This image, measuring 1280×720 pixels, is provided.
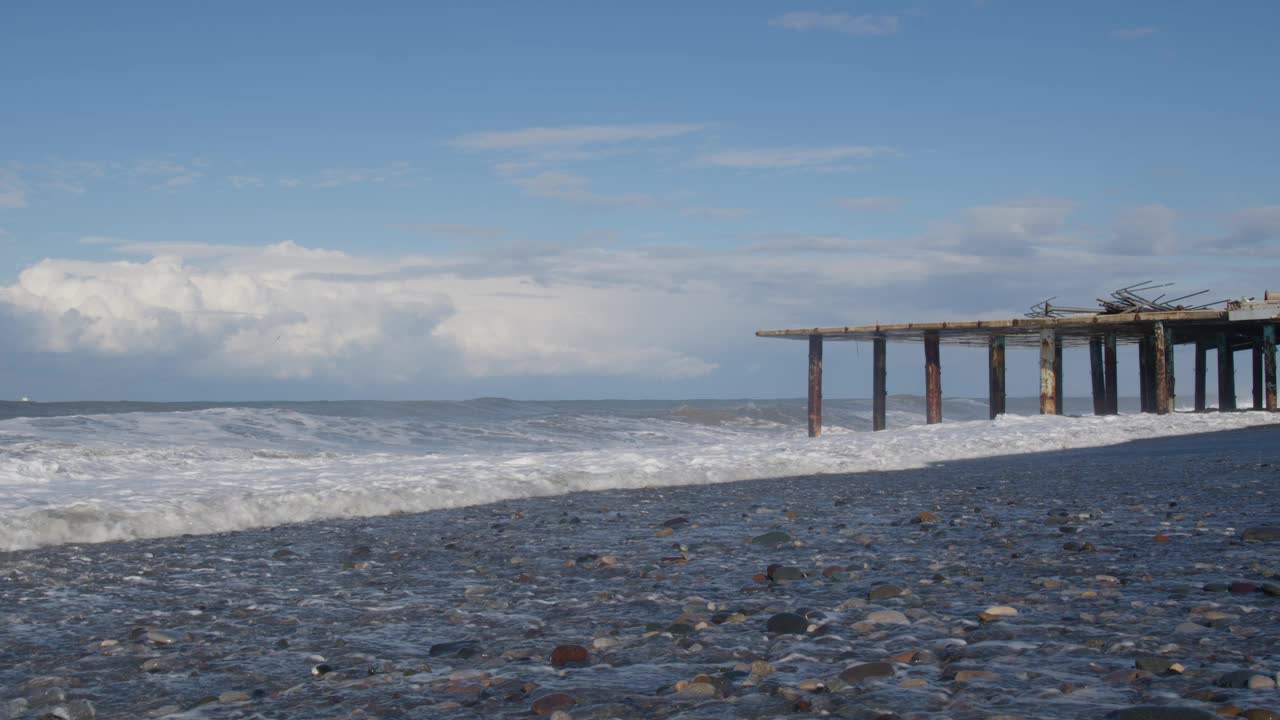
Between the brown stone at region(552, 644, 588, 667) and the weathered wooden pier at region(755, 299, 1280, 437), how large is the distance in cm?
2057

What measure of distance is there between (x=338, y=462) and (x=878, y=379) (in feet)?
56.0

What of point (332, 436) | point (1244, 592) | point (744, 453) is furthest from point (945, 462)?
point (332, 436)

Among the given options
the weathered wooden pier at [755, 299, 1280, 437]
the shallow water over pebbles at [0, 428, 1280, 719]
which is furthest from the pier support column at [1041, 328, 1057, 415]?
the shallow water over pebbles at [0, 428, 1280, 719]

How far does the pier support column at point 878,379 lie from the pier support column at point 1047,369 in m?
4.00

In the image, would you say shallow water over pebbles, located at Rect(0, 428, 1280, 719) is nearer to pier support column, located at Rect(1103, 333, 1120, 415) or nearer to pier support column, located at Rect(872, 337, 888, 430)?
pier support column, located at Rect(872, 337, 888, 430)

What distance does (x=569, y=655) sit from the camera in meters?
3.17

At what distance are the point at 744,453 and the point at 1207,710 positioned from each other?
34.9 ft

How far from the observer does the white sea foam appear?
23.9 ft

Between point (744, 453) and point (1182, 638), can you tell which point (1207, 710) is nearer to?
point (1182, 638)

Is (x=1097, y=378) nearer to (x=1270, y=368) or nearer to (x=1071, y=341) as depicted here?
(x=1071, y=341)

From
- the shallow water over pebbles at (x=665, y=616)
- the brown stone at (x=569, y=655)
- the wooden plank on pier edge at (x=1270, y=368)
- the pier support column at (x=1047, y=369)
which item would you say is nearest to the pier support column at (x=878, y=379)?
the pier support column at (x=1047, y=369)

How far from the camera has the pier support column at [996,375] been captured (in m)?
25.6

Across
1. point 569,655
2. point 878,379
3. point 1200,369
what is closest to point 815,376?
point 878,379

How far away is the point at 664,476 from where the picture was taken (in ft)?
34.8
